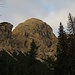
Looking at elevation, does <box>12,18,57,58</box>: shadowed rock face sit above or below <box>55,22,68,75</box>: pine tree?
above

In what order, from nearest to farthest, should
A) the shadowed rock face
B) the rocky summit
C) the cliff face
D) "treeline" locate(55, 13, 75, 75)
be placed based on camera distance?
1. "treeline" locate(55, 13, 75, 75)
2. the cliff face
3. the rocky summit
4. the shadowed rock face

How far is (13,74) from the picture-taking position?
49000 millimetres

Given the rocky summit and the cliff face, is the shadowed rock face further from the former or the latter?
the cliff face

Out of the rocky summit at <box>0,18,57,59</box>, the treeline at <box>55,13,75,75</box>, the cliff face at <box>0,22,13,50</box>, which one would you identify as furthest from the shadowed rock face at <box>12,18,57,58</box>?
the treeline at <box>55,13,75,75</box>

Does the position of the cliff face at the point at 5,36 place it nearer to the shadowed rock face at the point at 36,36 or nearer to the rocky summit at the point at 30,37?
the rocky summit at the point at 30,37

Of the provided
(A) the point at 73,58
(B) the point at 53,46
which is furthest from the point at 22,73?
(B) the point at 53,46

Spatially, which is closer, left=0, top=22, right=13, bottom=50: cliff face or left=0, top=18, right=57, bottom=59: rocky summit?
left=0, top=22, right=13, bottom=50: cliff face

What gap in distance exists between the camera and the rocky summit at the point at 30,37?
539 feet

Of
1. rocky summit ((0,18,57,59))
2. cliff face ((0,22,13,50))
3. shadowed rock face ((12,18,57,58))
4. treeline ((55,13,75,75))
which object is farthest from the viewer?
shadowed rock face ((12,18,57,58))

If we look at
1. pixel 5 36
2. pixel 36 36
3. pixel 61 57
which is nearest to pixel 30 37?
pixel 36 36

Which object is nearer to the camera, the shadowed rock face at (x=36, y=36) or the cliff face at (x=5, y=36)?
the cliff face at (x=5, y=36)

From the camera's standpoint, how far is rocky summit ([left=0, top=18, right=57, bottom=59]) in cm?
16425

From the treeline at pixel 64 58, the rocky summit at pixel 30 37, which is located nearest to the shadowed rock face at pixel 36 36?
the rocky summit at pixel 30 37

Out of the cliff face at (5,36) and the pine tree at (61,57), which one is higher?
the cliff face at (5,36)
